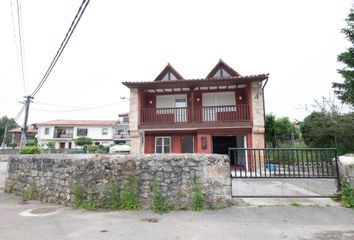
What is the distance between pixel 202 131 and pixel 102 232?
33.1 feet

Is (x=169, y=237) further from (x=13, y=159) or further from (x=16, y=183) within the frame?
(x=13, y=159)

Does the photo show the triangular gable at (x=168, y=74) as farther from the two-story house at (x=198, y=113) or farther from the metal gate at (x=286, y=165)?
the metal gate at (x=286, y=165)

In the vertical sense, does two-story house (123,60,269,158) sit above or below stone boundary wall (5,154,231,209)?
above

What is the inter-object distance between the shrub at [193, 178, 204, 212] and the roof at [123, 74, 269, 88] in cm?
890

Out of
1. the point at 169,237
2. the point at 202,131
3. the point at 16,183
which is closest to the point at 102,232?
the point at 169,237

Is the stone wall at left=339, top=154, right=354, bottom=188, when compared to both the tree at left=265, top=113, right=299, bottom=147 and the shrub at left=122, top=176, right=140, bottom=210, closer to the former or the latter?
the shrub at left=122, top=176, right=140, bottom=210

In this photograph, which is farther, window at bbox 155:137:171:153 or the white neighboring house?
the white neighboring house

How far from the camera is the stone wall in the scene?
18.8 ft

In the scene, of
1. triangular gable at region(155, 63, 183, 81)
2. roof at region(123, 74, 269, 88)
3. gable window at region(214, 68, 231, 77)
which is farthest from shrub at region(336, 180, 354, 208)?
triangular gable at region(155, 63, 183, 81)

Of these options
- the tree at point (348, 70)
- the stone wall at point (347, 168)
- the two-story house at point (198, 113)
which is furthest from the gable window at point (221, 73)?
the stone wall at point (347, 168)

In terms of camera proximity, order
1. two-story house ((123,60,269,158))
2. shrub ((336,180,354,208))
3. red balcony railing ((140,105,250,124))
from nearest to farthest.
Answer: shrub ((336,180,354,208))
two-story house ((123,60,269,158))
red balcony railing ((140,105,250,124))

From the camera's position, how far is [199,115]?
14016mm

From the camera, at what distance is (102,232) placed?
13.8 feet

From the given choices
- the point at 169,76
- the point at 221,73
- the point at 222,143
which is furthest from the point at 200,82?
the point at 222,143
